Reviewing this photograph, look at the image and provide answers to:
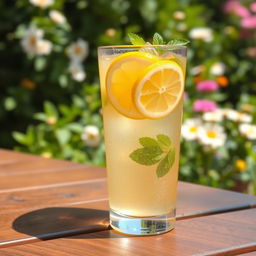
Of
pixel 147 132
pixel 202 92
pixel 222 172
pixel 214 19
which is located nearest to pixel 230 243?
pixel 147 132

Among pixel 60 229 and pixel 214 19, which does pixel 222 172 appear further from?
pixel 214 19

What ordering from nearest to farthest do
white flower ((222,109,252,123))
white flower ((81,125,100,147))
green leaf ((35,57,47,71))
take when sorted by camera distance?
1. white flower ((81,125,100,147))
2. white flower ((222,109,252,123))
3. green leaf ((35,57,47,71))

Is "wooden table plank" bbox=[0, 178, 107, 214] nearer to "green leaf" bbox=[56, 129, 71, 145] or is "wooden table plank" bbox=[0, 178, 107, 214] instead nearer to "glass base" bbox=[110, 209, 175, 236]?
"glass base" bbox=[110, 209, 175, 236]

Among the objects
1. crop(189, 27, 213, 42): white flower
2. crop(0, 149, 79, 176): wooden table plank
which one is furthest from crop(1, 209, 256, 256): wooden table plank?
crop(189, 27, 213, 42): white flower

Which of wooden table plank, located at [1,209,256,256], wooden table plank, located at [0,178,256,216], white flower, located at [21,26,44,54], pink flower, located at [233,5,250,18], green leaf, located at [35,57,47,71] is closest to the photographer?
wooden table plank, located at [1,209,256,256]

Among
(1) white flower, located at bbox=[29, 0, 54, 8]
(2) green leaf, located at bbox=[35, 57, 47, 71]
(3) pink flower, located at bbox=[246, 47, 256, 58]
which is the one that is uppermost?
(1) white flower, located at bbox=[29, 0, 54, 8]

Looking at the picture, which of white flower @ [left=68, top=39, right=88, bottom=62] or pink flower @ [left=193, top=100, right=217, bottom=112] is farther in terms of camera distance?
white flower @ [left=68, top=39, right=88, bottom=62]
